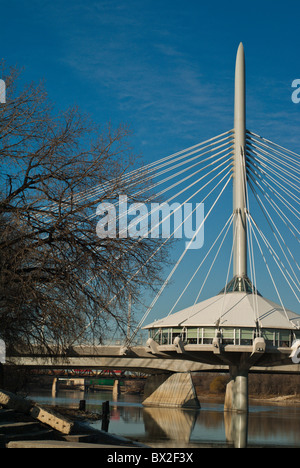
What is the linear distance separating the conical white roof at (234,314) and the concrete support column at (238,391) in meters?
5.12

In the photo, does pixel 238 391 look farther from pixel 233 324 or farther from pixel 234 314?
pixel 233 324

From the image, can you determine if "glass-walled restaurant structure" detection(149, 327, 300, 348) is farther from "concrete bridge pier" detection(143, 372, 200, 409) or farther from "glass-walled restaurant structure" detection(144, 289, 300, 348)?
"concrete bridge pier" detection(143, 372, 200, 409)

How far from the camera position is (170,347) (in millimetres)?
50594

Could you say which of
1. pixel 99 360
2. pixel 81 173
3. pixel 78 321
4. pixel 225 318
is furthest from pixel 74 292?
pixel 99 360

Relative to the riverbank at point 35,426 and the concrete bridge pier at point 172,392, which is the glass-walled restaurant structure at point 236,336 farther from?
the riverbank at point 35,426

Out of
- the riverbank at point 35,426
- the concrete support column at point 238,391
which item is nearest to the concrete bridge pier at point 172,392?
the concrete support column at point 238,391

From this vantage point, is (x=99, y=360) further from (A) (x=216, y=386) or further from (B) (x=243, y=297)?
(A) (x=216, y=386)

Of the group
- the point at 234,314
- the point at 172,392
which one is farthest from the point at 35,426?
the point at 172,392

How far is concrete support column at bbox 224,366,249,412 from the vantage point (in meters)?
50.3

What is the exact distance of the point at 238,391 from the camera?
51.7m

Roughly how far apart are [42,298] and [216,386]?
96.4 m

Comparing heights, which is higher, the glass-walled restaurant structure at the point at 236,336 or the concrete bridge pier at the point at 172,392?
the glass-walled restaurant structure at the point at 236,336

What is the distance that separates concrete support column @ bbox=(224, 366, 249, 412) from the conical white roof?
16.8ft

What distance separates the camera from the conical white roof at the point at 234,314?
48.8m
